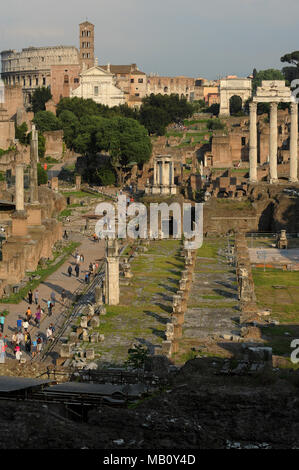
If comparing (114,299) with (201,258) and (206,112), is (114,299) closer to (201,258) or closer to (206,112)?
(201,258)

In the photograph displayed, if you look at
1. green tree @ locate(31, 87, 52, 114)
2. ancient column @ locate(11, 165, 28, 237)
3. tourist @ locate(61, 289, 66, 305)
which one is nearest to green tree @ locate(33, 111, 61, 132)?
green tree @ locate(31, 87, 52, 114)

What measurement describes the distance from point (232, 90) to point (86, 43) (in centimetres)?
3277

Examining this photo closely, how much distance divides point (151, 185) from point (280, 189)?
937 centimetres

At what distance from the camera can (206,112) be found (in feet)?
416

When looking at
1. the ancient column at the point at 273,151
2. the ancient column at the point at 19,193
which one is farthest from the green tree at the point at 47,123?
the ancient column at the point at 19,193

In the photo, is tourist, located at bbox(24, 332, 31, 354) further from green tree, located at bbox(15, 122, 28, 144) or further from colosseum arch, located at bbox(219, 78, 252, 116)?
colosseum arch, located at bbox(219, 78, 252, 116)

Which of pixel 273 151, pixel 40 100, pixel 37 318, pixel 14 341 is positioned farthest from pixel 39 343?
pixel 40 100

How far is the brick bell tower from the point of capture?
14788 cm

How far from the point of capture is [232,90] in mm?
126500

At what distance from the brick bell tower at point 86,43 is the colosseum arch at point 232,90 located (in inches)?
1160

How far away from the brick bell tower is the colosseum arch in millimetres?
29465

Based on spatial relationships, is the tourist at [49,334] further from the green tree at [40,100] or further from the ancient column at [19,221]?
the green tree at [40,100]

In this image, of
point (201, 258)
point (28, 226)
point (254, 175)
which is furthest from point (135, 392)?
point (254, 175)

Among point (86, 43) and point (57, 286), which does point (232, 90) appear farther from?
point (57, 286)
